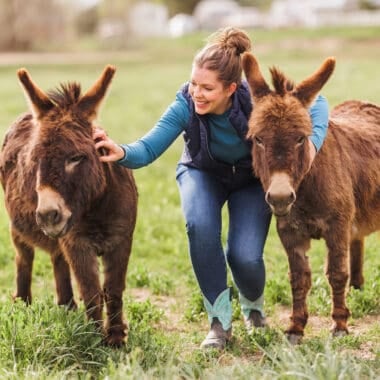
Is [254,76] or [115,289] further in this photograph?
[115,289]

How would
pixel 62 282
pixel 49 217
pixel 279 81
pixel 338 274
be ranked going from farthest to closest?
pixel 62 282
pixel 338 274
pixel 279 81
pixel 49 217

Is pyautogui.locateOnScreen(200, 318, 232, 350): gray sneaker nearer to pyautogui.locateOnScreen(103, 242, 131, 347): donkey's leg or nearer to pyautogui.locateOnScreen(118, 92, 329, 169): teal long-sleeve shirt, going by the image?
pyautogui.locateOnScreen(103, 242, 131, 347): donkey's leg

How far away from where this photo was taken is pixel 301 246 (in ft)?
17.9

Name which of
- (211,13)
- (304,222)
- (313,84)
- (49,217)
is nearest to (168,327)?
(304,222)

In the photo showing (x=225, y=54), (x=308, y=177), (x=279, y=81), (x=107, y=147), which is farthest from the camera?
(x=225, y=54)

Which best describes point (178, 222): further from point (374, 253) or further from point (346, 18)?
point (346, 18)

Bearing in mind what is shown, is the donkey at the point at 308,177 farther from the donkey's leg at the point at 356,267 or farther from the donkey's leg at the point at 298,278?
the donkey's leg at the point at 356,267

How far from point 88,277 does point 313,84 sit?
76.2 inches

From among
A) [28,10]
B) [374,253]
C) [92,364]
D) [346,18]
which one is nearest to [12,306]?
[92,364]

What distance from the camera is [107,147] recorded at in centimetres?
493

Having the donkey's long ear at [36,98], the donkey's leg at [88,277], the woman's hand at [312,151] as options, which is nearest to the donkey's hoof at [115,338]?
the donkey's leg at [88,277]

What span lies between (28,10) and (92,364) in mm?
51895

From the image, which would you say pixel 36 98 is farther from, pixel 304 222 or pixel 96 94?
pixel 304 222

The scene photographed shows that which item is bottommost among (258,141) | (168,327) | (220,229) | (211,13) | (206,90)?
(211,13)
